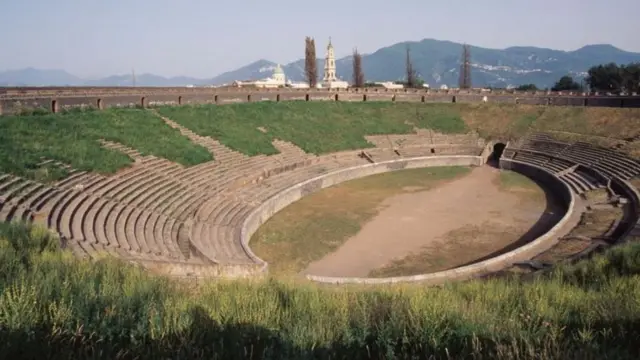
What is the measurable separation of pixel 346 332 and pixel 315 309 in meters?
1.02

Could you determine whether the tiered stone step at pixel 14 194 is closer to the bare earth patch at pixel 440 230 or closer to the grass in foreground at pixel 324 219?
the grass in foreground at pixel 324 219

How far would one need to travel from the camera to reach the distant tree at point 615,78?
6077cm

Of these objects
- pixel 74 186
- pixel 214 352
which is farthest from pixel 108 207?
pixel 214 352

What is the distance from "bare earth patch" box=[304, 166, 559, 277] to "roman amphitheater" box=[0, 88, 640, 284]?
3.5 inches

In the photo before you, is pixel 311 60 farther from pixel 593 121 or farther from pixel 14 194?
pixel 14 194

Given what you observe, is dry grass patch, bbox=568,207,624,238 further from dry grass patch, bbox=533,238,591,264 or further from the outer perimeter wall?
the outer perimeter wall

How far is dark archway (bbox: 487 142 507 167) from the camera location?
114ft

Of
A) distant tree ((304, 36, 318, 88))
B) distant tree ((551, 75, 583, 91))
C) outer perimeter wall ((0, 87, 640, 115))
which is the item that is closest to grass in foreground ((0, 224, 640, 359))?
outer perimeter wall ((0, 87, 640, 115))

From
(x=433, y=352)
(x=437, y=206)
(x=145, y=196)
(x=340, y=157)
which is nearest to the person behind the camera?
(x=433, y=352)

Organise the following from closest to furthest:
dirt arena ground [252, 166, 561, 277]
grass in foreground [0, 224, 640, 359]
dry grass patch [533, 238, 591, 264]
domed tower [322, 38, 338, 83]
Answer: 1. grass in foreground [0, 224, 640, 359]
2. dry grass patch [533, 238, 591, 264]
3. dirt arena ground [252, 166, 561, 277]
4. domed tower [322, 38, 338, 83]

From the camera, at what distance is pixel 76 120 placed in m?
22.6

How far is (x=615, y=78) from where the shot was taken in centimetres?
6362

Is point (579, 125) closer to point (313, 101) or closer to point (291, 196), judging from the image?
point (313, 101)

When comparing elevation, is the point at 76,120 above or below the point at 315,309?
above
